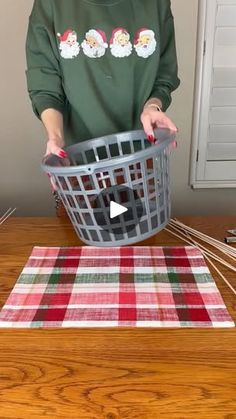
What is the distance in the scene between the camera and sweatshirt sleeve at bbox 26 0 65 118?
0.93 m

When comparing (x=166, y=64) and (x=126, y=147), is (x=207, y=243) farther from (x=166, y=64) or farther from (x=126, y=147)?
(x=166, y=64)

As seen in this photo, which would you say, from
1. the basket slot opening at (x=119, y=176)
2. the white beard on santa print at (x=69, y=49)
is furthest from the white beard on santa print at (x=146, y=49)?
the basket slot opening at (x=119, y=176)

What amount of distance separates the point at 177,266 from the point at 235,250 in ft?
0.47

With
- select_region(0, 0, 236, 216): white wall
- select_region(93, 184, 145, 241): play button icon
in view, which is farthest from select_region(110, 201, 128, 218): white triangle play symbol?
select_region(0, 0, 236, 216): white wall

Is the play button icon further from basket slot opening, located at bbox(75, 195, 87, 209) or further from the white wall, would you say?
the white wall

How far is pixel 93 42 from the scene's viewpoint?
924mm

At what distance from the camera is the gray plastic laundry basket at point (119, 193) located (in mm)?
696

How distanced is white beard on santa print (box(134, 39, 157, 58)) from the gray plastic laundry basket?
0.22m

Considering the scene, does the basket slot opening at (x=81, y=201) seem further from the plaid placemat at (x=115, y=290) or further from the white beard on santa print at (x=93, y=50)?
the white beard on santa print at (x=93, y=50)

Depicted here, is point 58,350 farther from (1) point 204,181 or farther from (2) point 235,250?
(1) point 204,181

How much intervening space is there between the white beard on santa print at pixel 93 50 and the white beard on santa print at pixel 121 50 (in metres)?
0.02

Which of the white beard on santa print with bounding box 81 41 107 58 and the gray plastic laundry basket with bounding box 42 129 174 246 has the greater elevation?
the white beard on santa print with bounding box 81 41 107 58

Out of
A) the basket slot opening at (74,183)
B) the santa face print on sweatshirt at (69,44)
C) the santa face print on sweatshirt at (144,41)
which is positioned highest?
the santa face print on sweatshirt at (69,44)

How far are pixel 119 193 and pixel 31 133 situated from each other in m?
1.05
